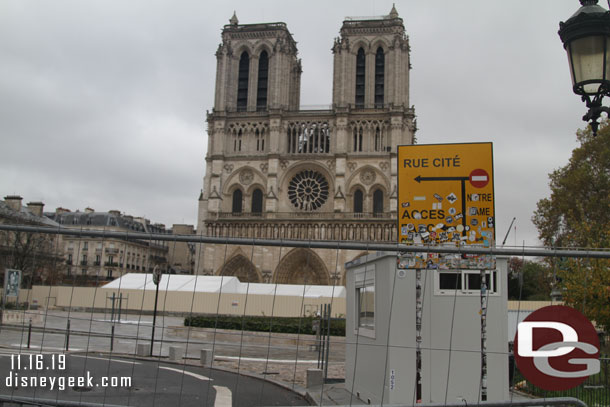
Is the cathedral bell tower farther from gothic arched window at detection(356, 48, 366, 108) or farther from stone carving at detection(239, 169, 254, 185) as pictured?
gothic arched window at detection(356, 48, 366, 108)

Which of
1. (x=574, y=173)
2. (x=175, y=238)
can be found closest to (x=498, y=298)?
(x=175, y=238)

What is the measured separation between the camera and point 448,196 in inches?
272

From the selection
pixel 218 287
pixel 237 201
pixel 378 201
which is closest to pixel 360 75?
pixel 378 201

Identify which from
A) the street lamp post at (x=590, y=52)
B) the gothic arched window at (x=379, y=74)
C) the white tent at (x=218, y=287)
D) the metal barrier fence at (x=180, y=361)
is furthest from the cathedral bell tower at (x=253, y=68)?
the street lamp post at (x=590, y=52)

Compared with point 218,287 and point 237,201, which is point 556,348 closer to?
point 218,287

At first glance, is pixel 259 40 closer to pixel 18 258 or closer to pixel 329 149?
pixel 329 149

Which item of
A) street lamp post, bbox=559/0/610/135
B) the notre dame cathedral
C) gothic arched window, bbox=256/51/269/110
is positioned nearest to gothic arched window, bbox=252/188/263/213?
the notre dame cathedral

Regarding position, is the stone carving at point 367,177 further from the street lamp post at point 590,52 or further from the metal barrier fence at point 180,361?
the street lamp post at point 590,52

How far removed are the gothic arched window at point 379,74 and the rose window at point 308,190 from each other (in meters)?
8.02

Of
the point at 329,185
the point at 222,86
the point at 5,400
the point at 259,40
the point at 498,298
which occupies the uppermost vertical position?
the point at 259,40

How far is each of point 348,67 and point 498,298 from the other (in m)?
39.5

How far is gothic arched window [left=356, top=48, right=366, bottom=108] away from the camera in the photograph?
4550 cm

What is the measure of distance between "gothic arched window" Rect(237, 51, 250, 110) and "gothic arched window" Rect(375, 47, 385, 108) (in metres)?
10.9

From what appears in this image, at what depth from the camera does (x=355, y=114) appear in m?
44.2
